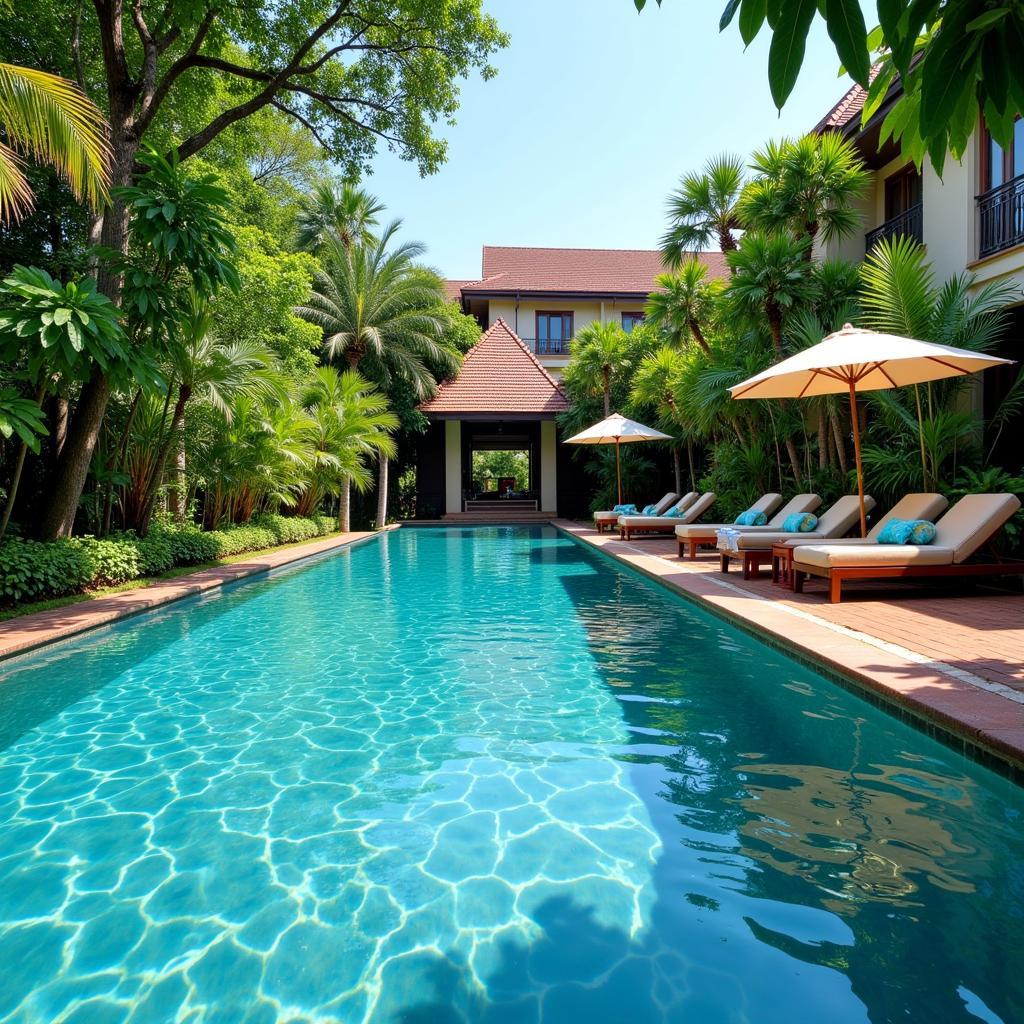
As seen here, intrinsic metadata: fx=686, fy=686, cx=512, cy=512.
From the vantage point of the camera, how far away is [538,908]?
2.55m

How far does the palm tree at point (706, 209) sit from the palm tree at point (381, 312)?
30.2 ft

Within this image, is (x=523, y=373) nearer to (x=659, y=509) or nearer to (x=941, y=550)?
(x=659, y=509)

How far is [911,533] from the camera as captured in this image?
743 cm

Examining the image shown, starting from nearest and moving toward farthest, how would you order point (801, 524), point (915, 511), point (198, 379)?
point (915, 511), point (801, 524), point (198, 379)

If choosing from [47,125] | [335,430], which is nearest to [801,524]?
[47,125]

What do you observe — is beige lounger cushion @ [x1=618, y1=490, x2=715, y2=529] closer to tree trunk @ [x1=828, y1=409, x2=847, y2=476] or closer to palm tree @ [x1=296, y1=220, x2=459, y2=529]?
tree trunk @ [x1=828, y1=409, x2=847, y2=476]

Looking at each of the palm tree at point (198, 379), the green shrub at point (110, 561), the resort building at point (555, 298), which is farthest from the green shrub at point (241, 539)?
the resort building at point (555, 298)

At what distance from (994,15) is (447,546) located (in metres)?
15.1

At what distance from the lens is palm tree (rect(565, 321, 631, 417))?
20.5 metres

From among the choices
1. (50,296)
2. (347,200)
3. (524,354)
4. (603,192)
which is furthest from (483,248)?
(50,296)

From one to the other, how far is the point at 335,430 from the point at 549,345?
46.9ft

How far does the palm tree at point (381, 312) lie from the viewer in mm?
20344

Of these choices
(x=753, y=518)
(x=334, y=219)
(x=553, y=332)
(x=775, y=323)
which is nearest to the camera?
Answer: (x=753, y=518)

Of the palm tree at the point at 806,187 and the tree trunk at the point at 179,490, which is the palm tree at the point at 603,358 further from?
the tree trunk at the point at 179,490
